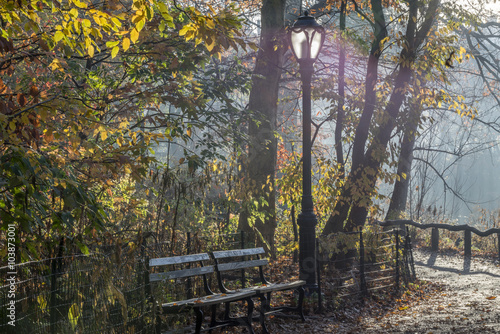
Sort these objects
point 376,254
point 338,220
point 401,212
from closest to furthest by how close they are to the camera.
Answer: point 376,254 → point 338,220 → point 401,212

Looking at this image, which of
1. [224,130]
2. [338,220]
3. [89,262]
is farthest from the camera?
[338,220]

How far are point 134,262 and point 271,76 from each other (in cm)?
695

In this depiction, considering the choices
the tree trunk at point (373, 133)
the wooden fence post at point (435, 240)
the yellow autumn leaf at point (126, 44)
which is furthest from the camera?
the wooden fence post at point (435, 240)

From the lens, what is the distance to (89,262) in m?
4.90

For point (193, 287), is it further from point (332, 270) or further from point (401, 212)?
point (401, 212)

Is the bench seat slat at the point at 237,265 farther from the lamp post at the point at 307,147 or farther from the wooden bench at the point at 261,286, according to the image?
the lamp post at the point at 307,147

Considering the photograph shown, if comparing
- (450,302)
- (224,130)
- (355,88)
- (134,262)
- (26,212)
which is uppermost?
(355,88)

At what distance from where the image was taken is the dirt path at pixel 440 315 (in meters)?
6.69

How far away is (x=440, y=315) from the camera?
7613 mm

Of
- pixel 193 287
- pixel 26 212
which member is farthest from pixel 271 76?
pixel 26 212

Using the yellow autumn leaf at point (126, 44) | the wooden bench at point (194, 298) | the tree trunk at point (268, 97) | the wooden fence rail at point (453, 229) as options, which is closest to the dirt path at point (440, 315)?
the wooden bench at point (194, 298)

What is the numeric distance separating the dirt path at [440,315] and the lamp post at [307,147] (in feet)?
2.43

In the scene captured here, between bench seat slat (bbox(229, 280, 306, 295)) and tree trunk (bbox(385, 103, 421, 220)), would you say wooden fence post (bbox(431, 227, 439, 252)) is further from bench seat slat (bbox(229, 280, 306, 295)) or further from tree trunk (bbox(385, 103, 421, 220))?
bench seat slat (bbox(229, 280, 306, 295))

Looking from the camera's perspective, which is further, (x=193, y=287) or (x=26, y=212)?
(x=193, y=287)
